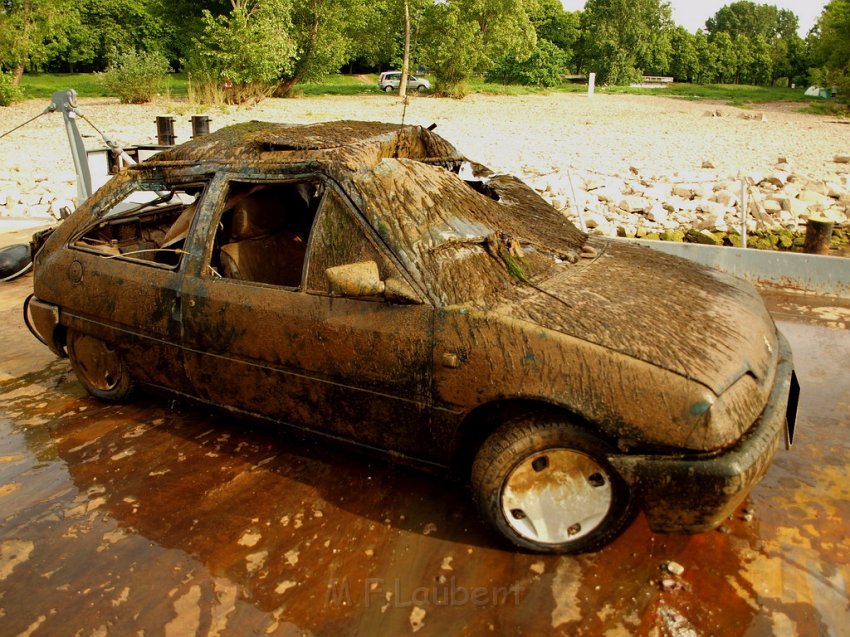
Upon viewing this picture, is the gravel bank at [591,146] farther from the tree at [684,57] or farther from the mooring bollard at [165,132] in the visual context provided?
the tree at [684,57]

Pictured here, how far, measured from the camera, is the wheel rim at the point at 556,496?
305 cm

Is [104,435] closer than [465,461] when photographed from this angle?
No

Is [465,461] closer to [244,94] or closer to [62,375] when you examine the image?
[62,375]

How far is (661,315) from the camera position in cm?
329

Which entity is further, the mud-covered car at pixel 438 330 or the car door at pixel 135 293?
the car door at pixel 135 293

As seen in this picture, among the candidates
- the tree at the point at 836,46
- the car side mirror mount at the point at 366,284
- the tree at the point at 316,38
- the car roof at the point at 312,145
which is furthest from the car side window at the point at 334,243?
the tree at the point at 836,46

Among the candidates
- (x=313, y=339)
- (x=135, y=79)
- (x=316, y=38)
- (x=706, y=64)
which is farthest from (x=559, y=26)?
(x=313, y=339)

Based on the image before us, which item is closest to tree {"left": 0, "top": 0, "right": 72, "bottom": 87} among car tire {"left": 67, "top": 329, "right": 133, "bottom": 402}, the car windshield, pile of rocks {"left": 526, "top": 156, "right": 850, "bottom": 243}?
pile of rocks {"left": 526, "top": 156, "right": 850, "bottom": 243}

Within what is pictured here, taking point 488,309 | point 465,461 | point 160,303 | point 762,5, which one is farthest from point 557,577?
point 762,5

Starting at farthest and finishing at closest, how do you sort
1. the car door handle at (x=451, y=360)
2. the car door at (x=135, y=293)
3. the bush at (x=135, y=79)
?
the bush at (x=135, y=79), the car door at (x=135, y=293), the car door handle at (x=451, y=360)

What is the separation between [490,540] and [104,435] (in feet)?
8.62

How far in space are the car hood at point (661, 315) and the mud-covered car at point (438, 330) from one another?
14 millimetres

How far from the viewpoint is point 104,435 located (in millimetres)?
4477

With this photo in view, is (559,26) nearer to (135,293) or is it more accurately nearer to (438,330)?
(135,293)
